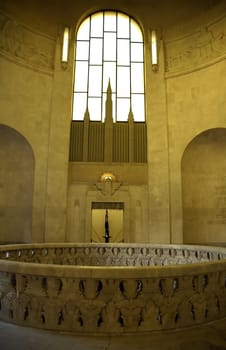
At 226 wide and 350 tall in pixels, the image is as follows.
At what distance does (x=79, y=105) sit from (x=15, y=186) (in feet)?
18.1

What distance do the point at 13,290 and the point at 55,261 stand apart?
4613 mm

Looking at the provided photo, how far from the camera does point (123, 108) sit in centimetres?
1593

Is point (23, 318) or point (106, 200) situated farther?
point (106, 200)

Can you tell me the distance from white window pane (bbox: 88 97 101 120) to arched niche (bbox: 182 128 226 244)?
5.11 metres

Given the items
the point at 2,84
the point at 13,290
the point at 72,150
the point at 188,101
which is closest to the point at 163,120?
the point at 188,101

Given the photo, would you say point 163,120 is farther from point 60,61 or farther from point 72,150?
point 60,61

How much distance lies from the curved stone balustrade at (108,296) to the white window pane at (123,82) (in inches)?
530

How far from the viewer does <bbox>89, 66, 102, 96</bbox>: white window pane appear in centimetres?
1611

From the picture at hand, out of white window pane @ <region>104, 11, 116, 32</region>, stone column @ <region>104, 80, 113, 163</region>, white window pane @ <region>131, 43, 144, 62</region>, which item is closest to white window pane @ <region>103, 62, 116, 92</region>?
stone column @ <region>104, 80, 113, 163</region>

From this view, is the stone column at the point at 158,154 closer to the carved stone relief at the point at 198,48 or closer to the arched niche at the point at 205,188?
the carved stone relief at the point at 198,48

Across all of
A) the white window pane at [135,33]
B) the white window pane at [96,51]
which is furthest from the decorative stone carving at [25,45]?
the white window pane at [135,33]

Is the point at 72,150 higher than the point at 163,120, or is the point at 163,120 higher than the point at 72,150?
the point at 163,120

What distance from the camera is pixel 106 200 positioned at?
14586 millimetres

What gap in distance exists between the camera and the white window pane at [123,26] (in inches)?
666
